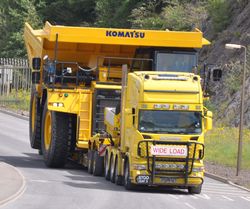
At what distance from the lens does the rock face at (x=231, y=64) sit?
157 feet

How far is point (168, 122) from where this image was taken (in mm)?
25453

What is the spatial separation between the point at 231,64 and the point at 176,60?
20.4 metres

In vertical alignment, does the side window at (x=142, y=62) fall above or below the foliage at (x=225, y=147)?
above

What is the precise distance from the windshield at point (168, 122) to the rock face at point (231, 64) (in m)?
20.4

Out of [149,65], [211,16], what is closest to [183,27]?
[211,16]

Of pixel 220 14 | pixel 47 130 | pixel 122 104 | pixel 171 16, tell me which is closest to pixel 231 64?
pixel 220 14

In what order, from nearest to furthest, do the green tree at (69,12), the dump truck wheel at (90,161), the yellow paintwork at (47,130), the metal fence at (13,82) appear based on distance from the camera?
1. the dump truck wheel at (90,161)
2. the yellow paintwork at (47,130)
3. the metal fence at (13,82)
4. the green tree at (69,12)

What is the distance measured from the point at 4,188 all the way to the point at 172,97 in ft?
17.9

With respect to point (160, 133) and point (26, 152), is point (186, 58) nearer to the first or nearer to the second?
point (160, 133)

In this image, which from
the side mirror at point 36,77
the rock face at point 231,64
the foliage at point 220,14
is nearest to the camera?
the side mirror at point 36,77

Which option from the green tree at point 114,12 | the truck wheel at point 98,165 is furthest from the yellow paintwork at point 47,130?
the green tree at point 114,12

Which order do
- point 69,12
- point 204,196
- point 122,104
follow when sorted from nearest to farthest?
point 204,196 < point 122,104 < point 69,12

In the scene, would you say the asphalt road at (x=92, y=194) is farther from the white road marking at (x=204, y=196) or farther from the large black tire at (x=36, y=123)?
the large black tire at (x=36, y=123)

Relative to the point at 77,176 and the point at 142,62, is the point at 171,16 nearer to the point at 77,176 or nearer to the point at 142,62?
the point at 142,62
